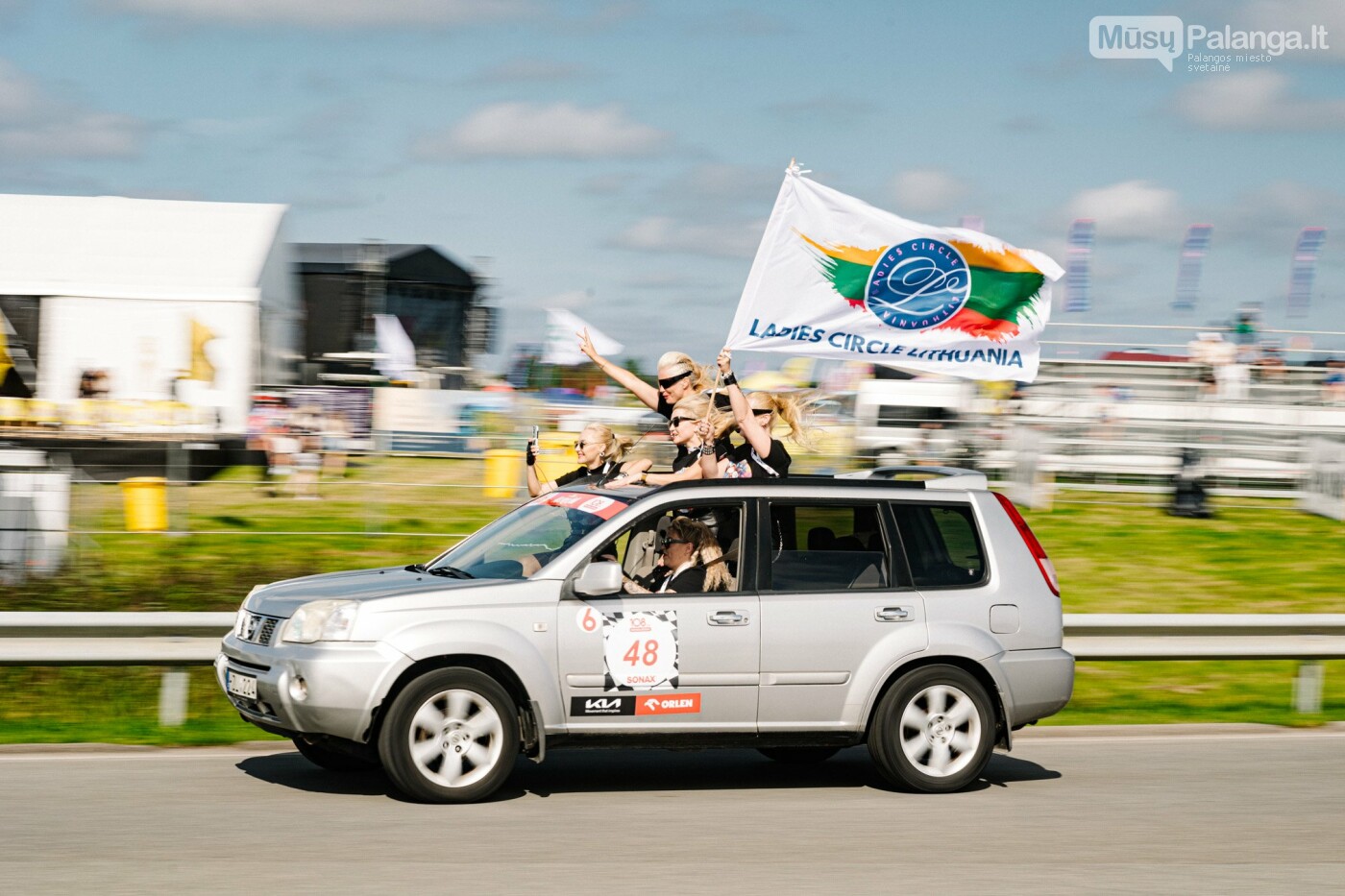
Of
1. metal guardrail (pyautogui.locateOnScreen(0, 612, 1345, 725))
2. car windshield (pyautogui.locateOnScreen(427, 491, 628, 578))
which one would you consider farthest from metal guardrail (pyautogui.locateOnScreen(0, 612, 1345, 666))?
car windshield (pyautogui.locateOnScreen(427, 491, 628, 578))

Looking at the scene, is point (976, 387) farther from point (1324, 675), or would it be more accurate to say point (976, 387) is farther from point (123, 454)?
point (123, 454)

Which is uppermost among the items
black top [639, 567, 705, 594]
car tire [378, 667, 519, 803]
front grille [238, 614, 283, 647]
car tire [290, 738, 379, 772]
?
black top [639, 567, 705, 594]

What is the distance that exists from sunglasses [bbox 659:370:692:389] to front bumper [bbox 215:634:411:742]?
2.88 metres

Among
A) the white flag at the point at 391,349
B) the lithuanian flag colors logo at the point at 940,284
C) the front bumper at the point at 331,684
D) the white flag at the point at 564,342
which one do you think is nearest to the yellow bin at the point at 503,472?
the white flag at the point at 564,342

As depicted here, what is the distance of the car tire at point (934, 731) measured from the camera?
26.2 feet

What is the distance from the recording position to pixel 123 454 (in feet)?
59.6

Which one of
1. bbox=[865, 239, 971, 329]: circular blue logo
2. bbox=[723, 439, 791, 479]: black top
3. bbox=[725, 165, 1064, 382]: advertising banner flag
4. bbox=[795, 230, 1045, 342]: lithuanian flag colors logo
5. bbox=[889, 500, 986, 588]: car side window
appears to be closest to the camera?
bbox=[889, 500, 986, 588]: car side window

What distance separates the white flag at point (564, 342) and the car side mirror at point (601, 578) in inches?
333

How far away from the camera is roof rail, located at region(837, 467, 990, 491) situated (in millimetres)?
8461

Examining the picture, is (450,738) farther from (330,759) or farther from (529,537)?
(529,537)

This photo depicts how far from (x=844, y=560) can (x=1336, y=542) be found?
39.8ft

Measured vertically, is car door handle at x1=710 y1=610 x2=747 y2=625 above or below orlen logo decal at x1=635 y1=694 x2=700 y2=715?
above

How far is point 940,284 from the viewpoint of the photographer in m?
13.2

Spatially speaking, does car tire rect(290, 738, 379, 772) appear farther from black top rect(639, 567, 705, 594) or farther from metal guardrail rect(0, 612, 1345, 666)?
black top rect(639, 567, 705, 594)
